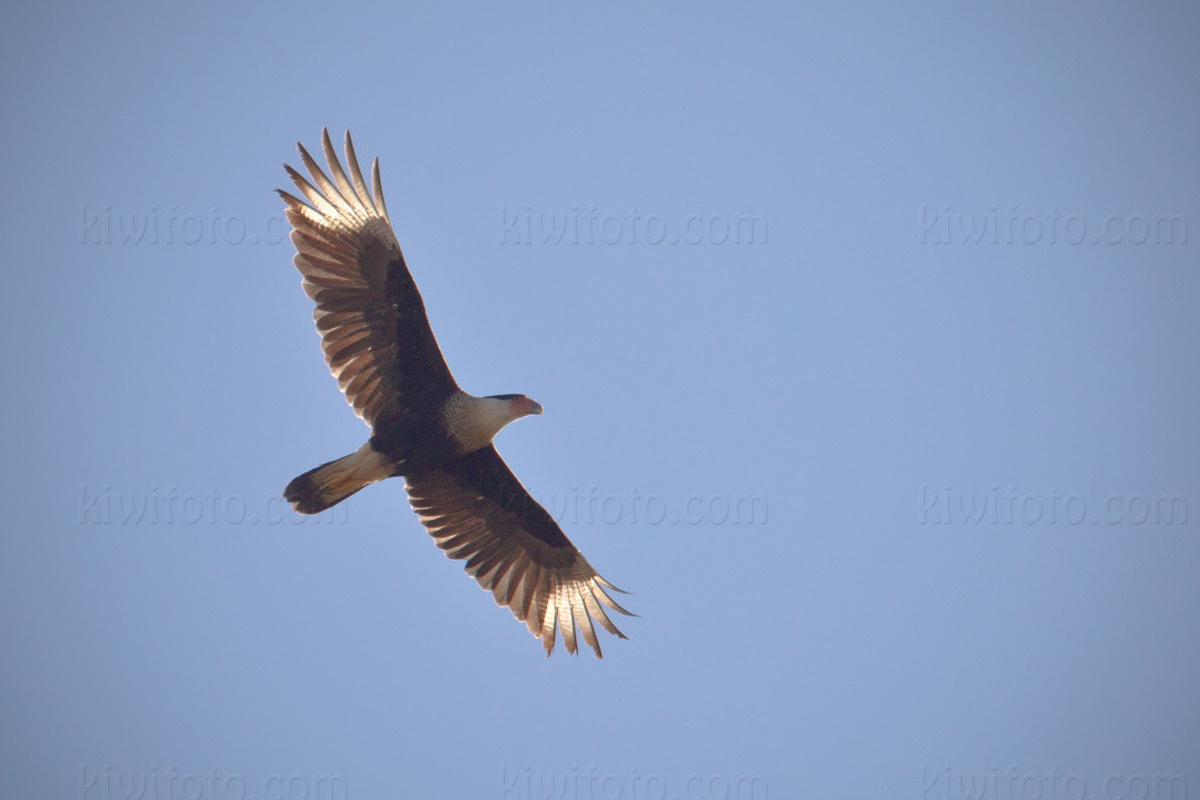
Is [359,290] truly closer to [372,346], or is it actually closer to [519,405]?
[372,346]

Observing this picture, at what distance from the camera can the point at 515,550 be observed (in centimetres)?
873

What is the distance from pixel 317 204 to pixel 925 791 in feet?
30.1

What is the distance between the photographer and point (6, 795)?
1831 centimetres

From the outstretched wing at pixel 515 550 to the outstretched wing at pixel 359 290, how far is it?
1001 mm

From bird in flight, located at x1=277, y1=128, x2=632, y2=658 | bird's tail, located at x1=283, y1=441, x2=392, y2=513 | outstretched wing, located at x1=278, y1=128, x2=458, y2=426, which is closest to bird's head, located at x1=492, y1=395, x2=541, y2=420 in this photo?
bird in flight, located at x1=277, y1=128, x2=632, y2=658

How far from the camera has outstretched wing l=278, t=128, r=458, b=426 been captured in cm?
780

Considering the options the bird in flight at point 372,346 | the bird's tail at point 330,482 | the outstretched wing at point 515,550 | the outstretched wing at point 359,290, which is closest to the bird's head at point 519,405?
the bird in flight at point 372,346

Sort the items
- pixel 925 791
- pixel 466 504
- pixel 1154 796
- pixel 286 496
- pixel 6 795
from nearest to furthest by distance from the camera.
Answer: pixel 286 496
pixel 466 504
pixel 925 791
pixel 1154 796
pixel 6 795

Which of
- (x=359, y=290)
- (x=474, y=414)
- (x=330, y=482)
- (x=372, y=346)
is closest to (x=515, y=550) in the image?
(x=474, y=414)

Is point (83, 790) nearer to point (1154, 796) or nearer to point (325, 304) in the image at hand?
point (325, 304)

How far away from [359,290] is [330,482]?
4.95 ft

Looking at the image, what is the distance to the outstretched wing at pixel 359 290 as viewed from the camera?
25.6 feet

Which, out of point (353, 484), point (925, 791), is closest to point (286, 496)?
point (353, 484)

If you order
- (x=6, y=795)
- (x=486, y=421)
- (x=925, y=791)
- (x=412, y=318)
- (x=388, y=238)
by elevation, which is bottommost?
(x=6, y=795)
